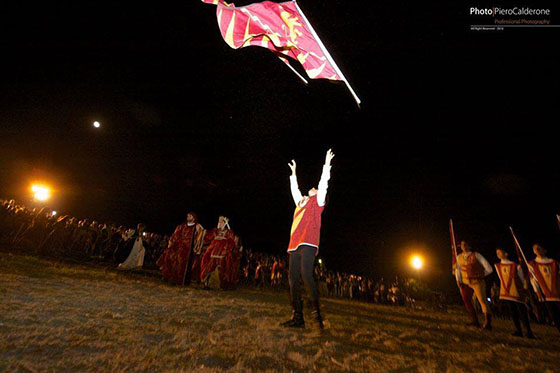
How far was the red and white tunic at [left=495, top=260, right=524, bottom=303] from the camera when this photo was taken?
523cm

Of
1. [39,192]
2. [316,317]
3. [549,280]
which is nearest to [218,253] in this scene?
[316,317]

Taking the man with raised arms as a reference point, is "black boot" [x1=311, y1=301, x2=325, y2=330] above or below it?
below

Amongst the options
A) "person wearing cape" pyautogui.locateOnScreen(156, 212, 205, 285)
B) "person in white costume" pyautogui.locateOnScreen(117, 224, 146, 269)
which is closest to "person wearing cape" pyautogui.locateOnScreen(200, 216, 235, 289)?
"person wearing cape" pyautogui.locateOnScreen(156, 212, 205, 285)

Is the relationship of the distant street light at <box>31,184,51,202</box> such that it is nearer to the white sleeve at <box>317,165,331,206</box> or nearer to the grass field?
the grass field

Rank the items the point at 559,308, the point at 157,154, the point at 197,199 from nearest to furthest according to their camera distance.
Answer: the point at 559,308
the point at 157,154
the point at 197,199

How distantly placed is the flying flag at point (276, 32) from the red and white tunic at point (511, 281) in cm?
555

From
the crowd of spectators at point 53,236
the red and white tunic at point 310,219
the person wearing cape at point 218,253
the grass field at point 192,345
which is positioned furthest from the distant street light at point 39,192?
the red and white tunic at point 310,219

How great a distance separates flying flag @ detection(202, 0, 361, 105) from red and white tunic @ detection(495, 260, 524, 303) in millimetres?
5549

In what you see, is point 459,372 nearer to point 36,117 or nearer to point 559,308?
point 559,308

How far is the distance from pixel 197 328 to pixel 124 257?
965cm

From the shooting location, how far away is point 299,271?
3.66 metres

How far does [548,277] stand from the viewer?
17.0 feet

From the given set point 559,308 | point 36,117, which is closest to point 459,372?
point 559,308

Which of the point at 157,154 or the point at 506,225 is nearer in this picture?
the point at 506,225
